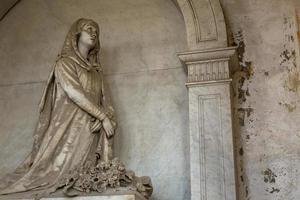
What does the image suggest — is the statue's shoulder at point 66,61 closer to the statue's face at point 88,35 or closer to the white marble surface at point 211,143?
the statue's face at point 88,35

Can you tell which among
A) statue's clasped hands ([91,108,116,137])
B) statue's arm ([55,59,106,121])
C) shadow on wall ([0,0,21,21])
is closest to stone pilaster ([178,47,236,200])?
statue's clasped hands ([91,108,116,137])

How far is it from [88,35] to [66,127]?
91 centimetres

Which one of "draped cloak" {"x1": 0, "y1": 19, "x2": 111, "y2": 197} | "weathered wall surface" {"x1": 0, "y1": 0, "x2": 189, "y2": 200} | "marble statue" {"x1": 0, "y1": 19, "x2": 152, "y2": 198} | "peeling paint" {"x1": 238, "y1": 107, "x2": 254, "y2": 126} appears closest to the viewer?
"marble statue" {"x1": 0, "y1": 19, "x2": 152, "y2": 198}

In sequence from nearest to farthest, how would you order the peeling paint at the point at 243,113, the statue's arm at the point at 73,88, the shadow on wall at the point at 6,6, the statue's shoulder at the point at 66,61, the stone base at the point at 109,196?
1. the stone base at the point at 109,196
2. the statue's arm at the point at 73,88
3. the statue's shoulder at the point at 66,61
4. the peeling paint at the point at 243,113
5. the shadow on wall at the point at 6,6

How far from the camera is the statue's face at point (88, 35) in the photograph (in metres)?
4.71

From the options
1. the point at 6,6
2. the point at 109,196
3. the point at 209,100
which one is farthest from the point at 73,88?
the point at 6,6

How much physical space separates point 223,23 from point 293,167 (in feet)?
4.76

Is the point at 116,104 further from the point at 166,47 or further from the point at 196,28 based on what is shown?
the point at 196,28

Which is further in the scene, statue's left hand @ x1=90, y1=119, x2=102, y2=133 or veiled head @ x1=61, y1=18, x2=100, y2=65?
veiled head @ x1=61, y1=18, x2=100, y2=65

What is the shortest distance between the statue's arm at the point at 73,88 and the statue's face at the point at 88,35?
291mm

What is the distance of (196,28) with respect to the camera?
4.90 metres

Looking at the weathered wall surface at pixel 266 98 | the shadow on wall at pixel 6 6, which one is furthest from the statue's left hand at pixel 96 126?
the shadow on wall at pixel 6 6

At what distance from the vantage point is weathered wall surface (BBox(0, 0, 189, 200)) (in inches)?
197

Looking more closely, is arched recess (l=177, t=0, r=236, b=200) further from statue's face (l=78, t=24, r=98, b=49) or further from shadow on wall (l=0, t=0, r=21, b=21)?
shadow on wall (l=0, t=0, r=21, b=21)
